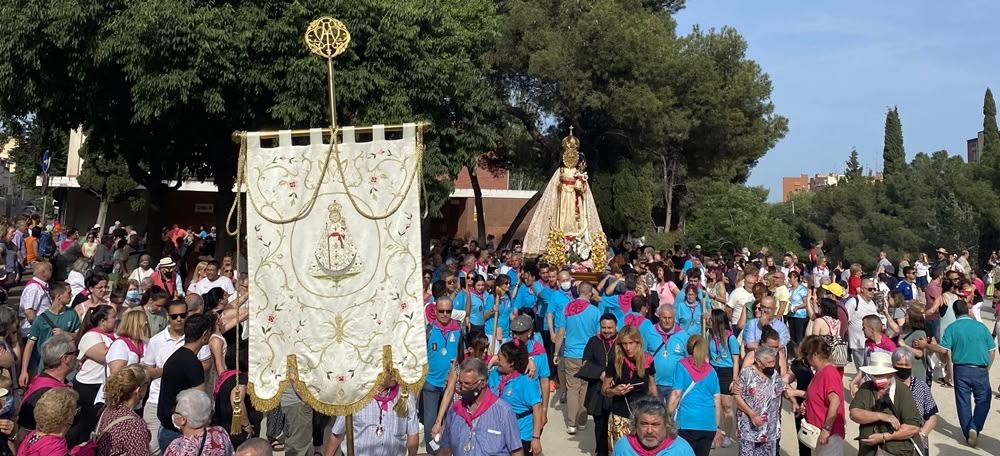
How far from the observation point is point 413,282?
5.50 metres

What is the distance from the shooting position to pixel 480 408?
5.62 m

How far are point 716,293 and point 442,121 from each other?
1072 centimetres

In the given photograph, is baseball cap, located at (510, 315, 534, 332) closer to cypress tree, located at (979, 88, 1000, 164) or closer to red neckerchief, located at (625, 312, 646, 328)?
red neckerchief, located at (625, 312, 646, 328)

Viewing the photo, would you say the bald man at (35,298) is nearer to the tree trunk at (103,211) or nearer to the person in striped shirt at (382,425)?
the person in striped shirt at (382,425)

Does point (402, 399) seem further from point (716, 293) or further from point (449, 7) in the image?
point (449, 7)

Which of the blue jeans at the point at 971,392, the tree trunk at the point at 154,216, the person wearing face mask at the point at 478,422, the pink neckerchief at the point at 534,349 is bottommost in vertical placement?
the blue jeans at the point at 971,392

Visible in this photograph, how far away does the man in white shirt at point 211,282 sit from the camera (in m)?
11.9

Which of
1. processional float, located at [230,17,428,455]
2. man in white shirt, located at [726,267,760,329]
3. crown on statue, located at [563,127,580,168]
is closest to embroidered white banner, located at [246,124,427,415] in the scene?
processional float, located at [230,17,428,455]

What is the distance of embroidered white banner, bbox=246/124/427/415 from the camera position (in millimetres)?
5422

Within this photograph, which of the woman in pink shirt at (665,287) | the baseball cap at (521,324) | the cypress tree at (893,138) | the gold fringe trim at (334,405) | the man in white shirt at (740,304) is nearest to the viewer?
the gold fringe trim at (334,405)

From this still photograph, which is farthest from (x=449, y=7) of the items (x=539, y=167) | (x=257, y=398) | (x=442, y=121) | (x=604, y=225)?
(x=257, y=398)

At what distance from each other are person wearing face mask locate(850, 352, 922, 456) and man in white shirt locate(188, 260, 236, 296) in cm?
820

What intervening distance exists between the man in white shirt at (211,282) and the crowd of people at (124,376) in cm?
7

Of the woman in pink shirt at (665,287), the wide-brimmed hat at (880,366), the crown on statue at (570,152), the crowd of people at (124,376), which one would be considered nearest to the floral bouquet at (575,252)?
the crown on statue at (570,152)
